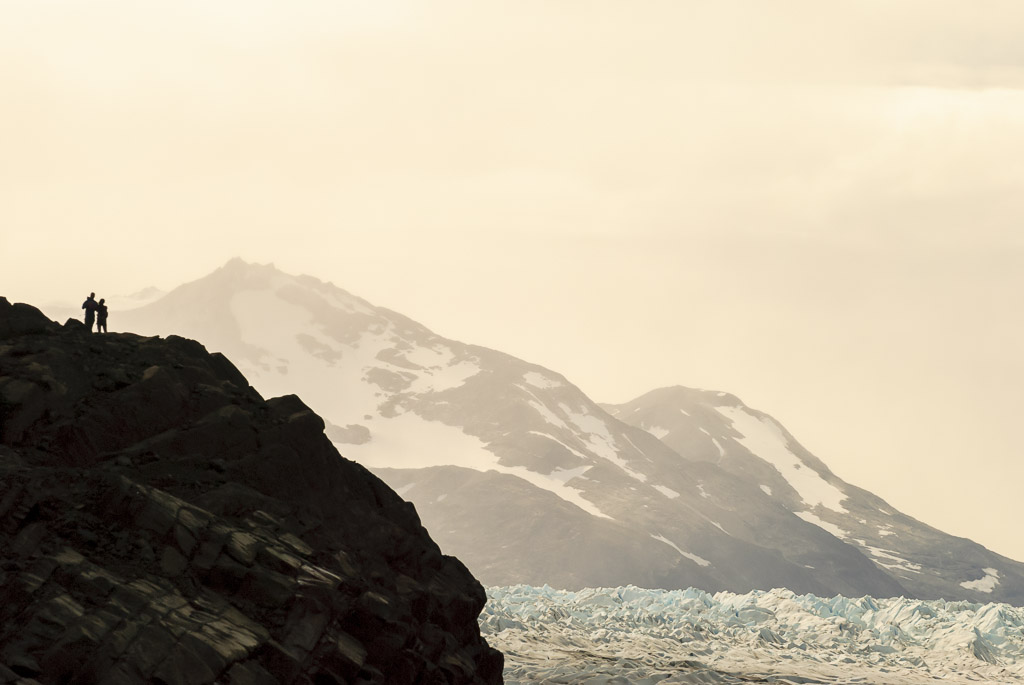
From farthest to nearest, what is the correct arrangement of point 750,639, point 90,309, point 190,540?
point 750,639, point 90,309, point 190,540

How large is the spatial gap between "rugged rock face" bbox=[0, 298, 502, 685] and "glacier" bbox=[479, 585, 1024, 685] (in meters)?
55.7

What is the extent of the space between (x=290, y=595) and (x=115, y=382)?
12304 millimetres

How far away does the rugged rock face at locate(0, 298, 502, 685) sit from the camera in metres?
32.1

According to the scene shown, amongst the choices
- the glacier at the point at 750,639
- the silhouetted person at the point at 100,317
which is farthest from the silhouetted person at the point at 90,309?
the glacier at the point at 750,639

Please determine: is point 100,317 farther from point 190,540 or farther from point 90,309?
point 190,540

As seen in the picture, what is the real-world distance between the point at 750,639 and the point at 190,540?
10917 cm

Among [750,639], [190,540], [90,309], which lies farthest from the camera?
[750,639]

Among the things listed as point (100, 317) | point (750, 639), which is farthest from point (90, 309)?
point (750, 639)

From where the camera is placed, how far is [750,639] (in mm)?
134875

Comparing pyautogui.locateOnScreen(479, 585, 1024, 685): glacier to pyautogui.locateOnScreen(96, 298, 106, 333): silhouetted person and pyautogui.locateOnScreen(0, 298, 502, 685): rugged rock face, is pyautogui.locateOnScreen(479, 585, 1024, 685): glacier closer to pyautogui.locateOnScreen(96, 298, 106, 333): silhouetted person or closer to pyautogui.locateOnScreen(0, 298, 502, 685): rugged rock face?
pyautogui.locateOnScreen(0, 298, 502, 685): rugged rock face

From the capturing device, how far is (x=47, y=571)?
107 feet

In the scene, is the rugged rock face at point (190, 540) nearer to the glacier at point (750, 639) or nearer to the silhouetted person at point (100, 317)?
the silhouetted person at point (100, 317)

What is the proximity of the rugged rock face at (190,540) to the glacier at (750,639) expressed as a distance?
55726mm

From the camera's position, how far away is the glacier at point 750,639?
110188mm
